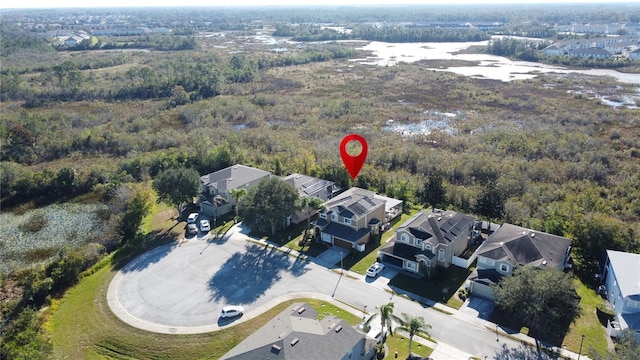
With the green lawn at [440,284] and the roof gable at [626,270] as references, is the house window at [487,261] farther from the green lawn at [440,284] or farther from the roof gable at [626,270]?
the roof gable at [626,270]

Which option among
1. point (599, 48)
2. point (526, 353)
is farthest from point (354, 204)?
point (599, 48)

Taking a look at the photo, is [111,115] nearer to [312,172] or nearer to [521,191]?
[312,172]

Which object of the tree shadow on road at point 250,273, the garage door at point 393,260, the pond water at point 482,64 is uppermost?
the pond water at point 482,64

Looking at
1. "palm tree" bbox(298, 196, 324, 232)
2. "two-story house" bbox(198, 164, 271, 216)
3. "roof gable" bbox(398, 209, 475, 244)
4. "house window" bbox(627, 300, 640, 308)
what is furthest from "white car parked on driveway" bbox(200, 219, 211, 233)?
"house window" bbox(627, 300, 640, 308)

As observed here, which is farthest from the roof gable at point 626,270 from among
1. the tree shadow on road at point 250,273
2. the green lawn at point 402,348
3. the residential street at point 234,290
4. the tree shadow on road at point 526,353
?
the tree shadow on road at point 250,273

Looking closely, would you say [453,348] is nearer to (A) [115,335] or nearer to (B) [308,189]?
(A) [115,335]

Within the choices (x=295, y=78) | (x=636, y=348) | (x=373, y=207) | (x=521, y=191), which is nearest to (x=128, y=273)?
(x=373, y=207)

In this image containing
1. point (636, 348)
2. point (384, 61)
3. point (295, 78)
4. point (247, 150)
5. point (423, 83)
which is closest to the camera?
point (636, 348)
